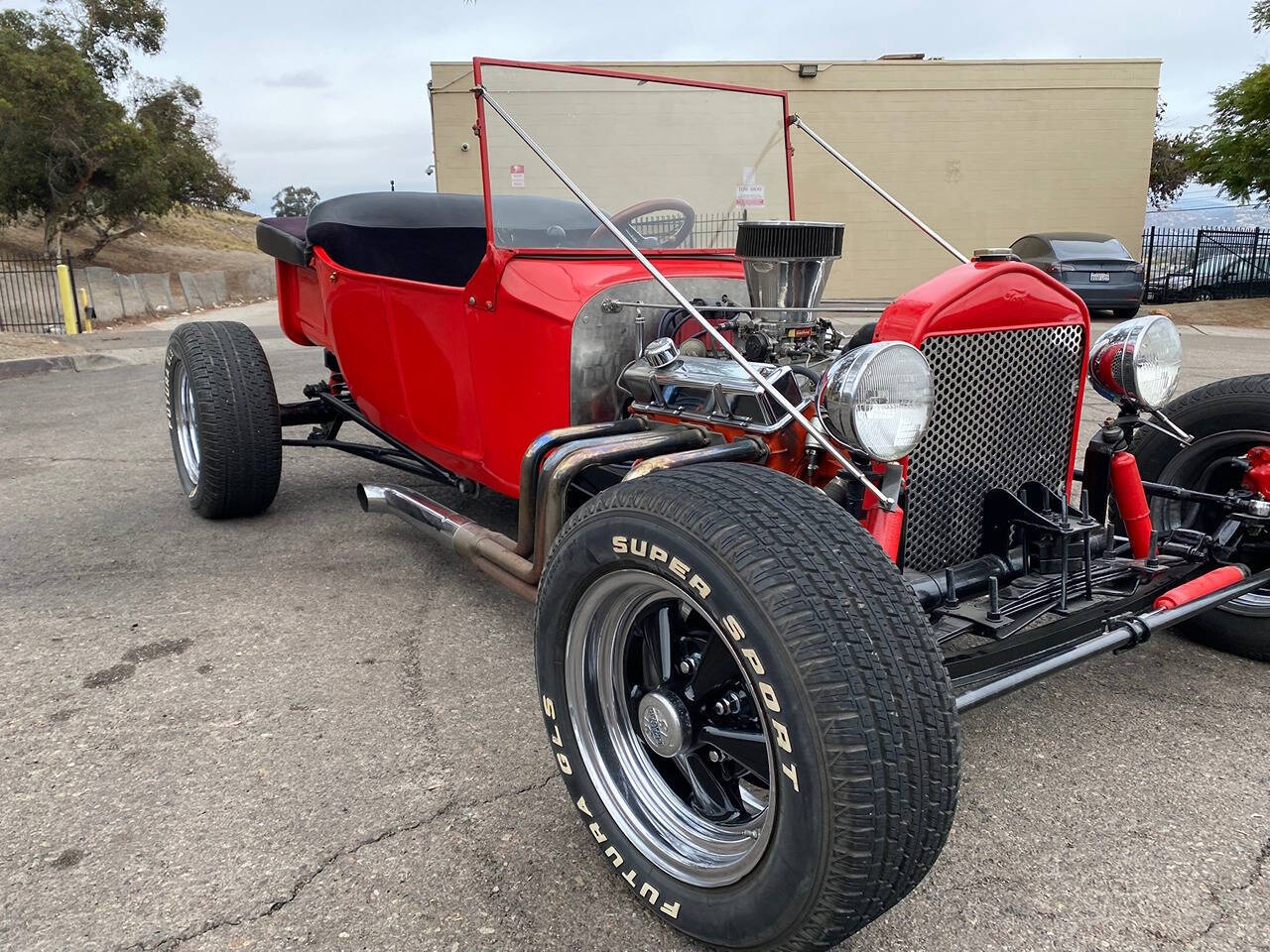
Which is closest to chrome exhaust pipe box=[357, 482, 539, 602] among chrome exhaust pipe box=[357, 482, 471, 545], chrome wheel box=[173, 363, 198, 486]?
chrome exhaust pipe box=[357, 482, 471, 545]

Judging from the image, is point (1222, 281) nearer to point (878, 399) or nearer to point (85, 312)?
point (878, 399)

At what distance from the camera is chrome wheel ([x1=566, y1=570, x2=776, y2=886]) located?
76.7 inches

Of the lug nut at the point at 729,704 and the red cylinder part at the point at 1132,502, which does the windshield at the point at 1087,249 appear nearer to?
the red cylinder part at the point at 1132,502

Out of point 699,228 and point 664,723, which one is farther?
point 699,228

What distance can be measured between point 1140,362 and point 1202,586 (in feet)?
2.08

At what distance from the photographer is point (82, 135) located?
2038 cm

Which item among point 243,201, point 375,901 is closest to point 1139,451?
point 375,901

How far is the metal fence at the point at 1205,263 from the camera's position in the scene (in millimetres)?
18812

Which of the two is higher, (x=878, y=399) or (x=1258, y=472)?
(x=878, y=399)

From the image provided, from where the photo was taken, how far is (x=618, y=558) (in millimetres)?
1898

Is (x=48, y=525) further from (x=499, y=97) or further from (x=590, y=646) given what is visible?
(x=590, y=646)

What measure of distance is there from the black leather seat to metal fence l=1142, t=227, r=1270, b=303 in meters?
18.2

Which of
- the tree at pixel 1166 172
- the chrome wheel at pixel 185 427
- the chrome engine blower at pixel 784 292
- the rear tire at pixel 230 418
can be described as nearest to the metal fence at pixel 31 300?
the chrome wheel at pixel 185 427

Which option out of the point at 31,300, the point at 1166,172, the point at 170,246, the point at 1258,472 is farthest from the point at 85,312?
the point at 1166,172
